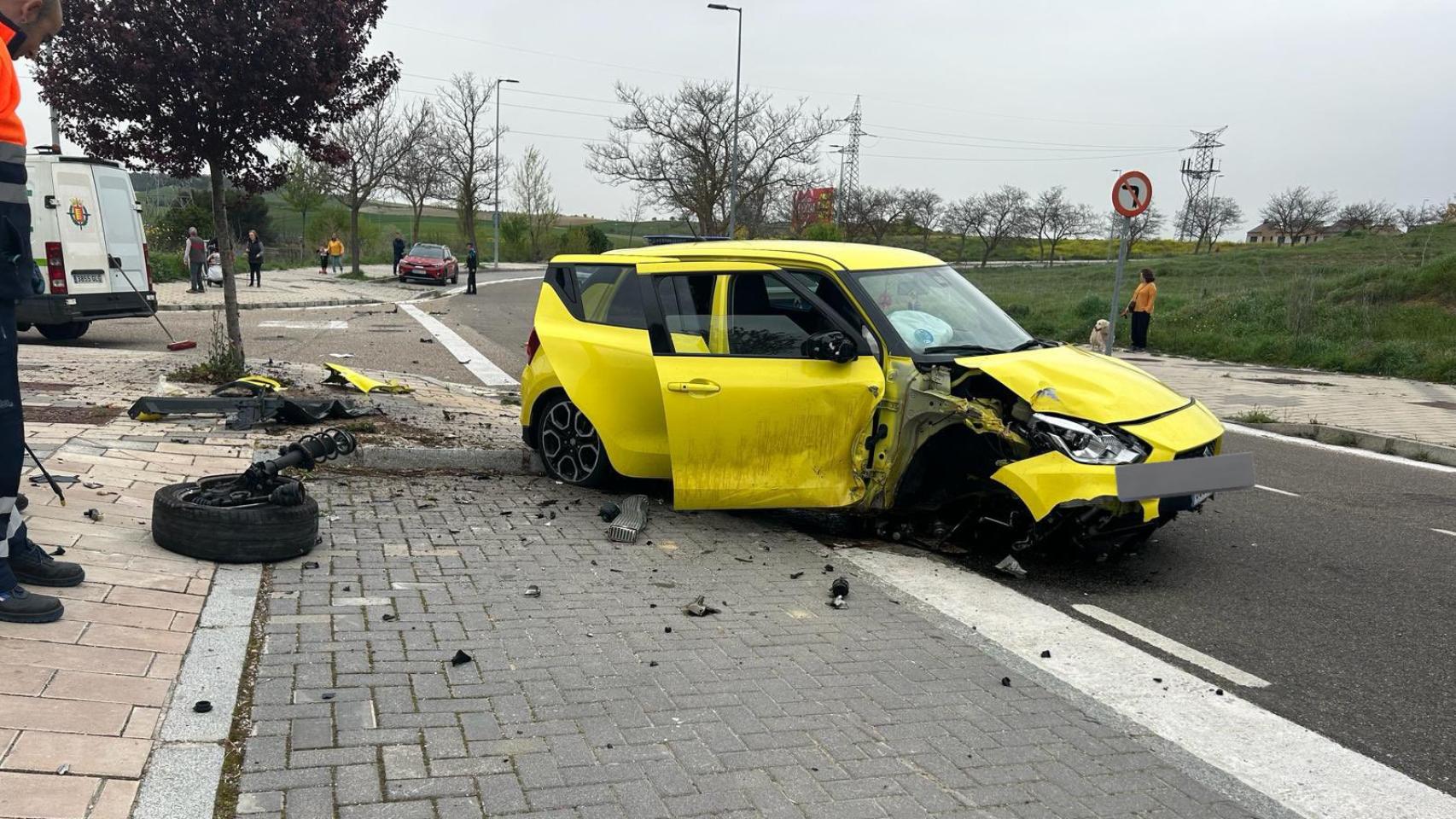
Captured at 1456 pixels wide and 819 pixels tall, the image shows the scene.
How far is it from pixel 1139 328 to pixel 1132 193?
671 cm

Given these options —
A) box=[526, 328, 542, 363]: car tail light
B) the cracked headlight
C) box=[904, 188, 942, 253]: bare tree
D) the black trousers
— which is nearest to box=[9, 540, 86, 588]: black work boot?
box=[526, 328, 542, 363]: car tail light

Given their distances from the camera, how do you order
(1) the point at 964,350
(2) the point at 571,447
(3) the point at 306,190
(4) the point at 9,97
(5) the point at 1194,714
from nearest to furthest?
(4) the point at 9,97, (5) the point at 1194,714, (1) the point at 964,350, (2) the point at 571,447, (3) the point at 306,190

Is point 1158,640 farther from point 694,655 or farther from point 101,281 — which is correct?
point 101,281

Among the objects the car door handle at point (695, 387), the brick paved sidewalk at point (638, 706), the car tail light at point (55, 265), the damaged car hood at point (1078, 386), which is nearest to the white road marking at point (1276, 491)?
the damaged car hood at point (1078, 386)

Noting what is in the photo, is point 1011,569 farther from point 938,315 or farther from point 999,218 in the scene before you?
point 999,218

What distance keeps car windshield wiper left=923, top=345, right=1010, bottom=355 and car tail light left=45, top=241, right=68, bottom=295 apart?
499 inches

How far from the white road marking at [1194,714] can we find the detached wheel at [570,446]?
2347 mm

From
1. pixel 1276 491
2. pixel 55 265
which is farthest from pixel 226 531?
pixel 55 265

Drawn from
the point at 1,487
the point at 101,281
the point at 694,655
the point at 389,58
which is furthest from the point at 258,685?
the point at 101,281

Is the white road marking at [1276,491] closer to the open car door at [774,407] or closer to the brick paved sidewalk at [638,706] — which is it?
the open car door at [774,407]

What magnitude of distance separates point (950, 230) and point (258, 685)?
65773 mm

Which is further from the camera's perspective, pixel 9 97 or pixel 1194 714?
pixel 1194 714

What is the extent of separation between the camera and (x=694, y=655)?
14.1ft

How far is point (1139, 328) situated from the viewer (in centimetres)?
2017
